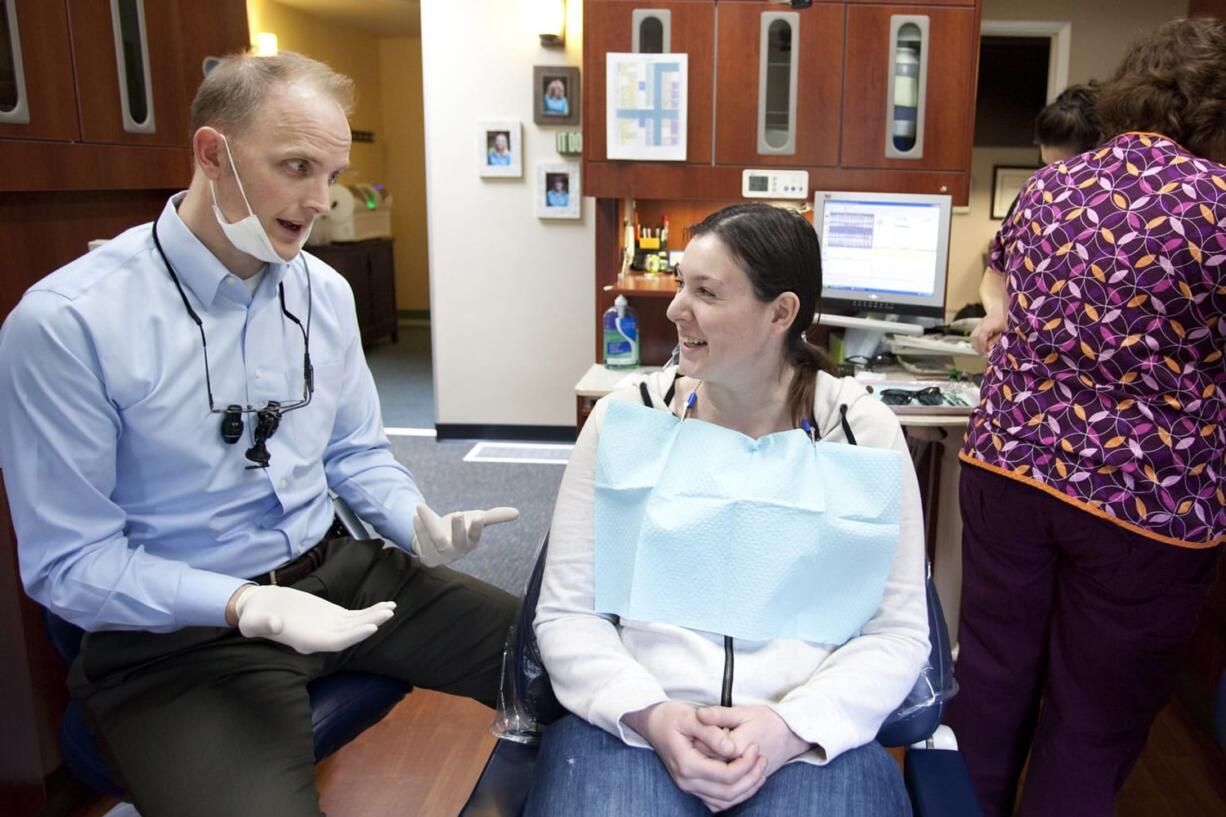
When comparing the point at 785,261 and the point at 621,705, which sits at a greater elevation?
the point at 785,261

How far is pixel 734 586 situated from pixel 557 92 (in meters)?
3.51

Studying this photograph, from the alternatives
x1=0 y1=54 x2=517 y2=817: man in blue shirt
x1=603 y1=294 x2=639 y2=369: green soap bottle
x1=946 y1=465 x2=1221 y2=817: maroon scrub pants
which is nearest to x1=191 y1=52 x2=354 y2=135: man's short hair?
x1=0 y1=54 x2=517 y2=817: man in blue shirt

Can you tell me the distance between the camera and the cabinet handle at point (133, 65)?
91.7 inches

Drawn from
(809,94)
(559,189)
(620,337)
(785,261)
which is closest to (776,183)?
(809,94)

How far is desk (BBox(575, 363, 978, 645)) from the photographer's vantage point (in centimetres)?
257

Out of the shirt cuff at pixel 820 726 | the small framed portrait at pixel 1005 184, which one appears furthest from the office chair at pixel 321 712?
the small framed portrait at pixel 1005 184

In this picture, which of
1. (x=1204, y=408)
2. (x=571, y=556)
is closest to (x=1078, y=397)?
(x=1204, y=408)

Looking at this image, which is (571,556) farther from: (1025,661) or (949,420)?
(949,420)

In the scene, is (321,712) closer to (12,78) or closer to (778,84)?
(12,78)

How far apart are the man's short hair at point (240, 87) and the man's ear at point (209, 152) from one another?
0.02 m

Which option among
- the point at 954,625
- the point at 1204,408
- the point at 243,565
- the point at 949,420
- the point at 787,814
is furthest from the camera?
the point at 954,625

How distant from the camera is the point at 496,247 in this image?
4578mm

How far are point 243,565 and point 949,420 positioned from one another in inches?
64.9

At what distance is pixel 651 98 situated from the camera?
3111 mm
